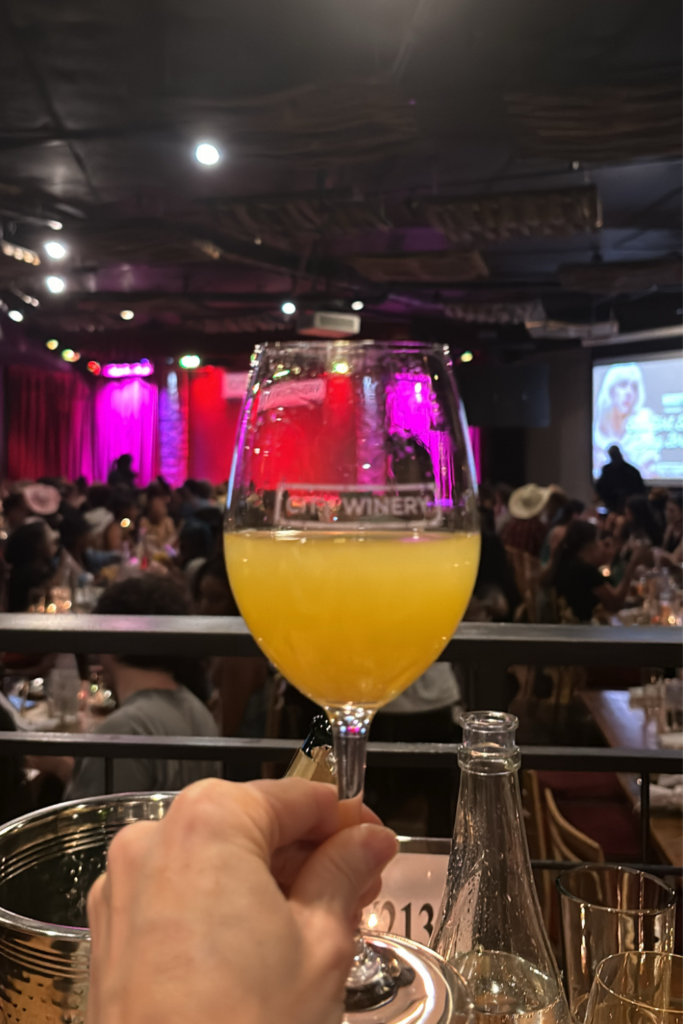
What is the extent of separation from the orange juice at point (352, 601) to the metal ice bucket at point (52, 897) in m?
0.16

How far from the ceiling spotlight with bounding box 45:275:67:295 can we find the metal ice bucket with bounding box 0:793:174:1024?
10.6 meters

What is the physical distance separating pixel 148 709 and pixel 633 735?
170 centimetres

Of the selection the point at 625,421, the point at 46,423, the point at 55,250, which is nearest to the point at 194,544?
the point at 55,250

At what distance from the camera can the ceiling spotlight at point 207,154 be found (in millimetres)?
6016

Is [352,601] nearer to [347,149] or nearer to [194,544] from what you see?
[347,149]

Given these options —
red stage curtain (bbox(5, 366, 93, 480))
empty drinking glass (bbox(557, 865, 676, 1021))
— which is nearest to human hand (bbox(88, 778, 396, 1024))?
empty drinking glass (bbox(557, 865, 676, 1021))

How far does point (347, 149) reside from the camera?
5.25 m

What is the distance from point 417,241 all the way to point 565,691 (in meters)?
6.59

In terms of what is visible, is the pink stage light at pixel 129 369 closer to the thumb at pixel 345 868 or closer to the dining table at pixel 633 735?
the dining table at pixel 633 735

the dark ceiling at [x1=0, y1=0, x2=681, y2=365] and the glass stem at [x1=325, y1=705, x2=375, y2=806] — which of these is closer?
the glass stem at [x1=325, y1=705, x2=375, y2=806]

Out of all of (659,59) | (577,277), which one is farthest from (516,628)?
(577,277)

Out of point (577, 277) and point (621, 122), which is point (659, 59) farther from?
point (577, 277)

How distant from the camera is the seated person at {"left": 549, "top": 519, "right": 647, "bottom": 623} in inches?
190

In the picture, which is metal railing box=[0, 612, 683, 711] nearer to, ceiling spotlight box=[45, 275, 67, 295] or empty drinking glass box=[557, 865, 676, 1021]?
empty drinking glass box=[557, 865, 676, 1021]
